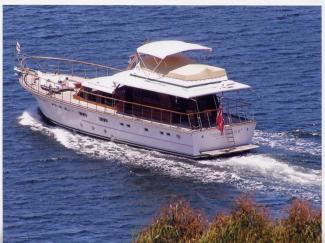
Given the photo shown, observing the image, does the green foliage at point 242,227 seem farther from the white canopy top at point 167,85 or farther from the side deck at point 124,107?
the side deck at point 124,107

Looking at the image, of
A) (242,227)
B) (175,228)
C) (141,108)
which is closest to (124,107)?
(141,108)

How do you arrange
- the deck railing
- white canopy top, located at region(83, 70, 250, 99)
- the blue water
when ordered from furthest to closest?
the deck railing < white canopy top, located at region(83, 70, 250, 99) < the blue water

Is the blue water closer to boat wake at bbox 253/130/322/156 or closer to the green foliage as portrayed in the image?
boat wake at bbox 253/130/322/156

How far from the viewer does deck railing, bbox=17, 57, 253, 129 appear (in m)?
46.0

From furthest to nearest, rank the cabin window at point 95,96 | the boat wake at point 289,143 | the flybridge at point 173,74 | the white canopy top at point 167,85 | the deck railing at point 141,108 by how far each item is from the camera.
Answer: the cabin window at point 95,96
the deck railing at point 141,108
the flybridge at point 173,74
the white canopy top at point 167,85
the boat wake at point 289,143

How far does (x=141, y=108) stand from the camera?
46.9 meters

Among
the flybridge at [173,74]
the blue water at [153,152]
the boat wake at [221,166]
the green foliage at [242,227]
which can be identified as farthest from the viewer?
the flybridge at [173,74]

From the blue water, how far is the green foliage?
4.91 meters

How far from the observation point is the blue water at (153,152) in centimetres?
4091

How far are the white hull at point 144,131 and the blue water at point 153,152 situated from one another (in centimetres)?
40

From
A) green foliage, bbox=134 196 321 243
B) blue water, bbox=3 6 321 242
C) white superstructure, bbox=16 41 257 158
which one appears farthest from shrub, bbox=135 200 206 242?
white superstructure, bbox=16 41 257 158

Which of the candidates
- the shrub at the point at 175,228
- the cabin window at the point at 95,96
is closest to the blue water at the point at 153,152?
the cabin window at the point at 95,96

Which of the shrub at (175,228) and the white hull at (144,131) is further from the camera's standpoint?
the white hull at (144,131)
